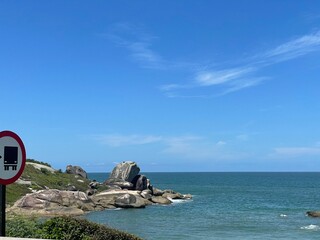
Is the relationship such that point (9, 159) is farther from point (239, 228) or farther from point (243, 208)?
point (243, 208)

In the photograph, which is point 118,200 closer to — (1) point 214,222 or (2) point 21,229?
(1) point 214,222

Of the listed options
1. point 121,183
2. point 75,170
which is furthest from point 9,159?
point 75,170

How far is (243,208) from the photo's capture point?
7138cm

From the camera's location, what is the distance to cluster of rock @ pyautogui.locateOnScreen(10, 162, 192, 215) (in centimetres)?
5661

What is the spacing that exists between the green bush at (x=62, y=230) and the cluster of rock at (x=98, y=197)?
36190 mm

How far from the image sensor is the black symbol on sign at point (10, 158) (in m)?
6.84

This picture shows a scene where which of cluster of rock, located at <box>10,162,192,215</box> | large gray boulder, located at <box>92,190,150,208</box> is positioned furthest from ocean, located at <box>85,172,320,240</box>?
cluster of rock, located at <box>10,162,192,215</box>

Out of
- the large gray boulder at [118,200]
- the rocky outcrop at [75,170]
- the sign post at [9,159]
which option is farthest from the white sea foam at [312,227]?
the rocky outcrop at [75,170]

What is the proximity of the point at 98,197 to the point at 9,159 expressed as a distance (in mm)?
66531

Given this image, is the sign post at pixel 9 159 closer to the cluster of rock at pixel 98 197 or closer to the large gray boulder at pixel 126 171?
the cluster of rock at pixel 98 197

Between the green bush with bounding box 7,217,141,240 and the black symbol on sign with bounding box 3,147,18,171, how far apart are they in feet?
15.0

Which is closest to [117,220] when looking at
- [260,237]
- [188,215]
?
[188,215]

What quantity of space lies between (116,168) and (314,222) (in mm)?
47707

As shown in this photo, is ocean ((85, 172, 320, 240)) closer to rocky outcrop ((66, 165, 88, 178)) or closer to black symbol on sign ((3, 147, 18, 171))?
rocky outcrop ((66, 165, 88, 178))
